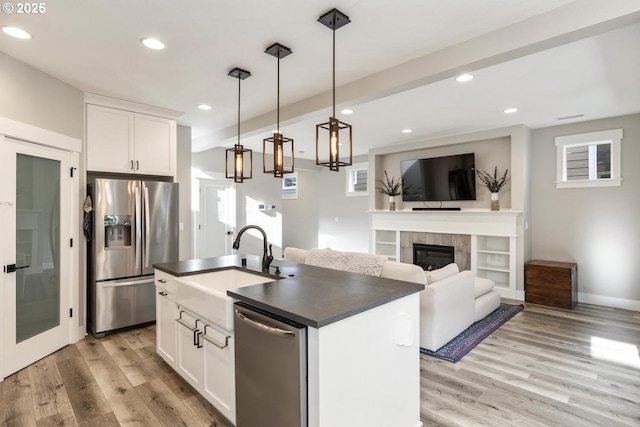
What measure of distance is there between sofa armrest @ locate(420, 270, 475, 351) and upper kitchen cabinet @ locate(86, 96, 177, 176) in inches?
137

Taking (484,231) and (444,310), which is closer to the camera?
(444,310)

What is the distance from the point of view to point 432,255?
20.2 ft

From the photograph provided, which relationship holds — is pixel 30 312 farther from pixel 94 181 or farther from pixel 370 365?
pixel 370 365

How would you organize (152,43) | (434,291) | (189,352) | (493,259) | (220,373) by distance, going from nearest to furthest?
(220,373), (189,352), (152,43), (434,291), (493,259)

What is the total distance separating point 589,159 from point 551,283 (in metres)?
1.95

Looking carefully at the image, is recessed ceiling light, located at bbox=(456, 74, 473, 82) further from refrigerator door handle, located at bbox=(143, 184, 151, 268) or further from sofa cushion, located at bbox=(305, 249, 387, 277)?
refrigerator door handle, located at bbox=(143, 184, 151, 268)

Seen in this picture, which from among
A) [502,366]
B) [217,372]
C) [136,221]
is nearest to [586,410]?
[502,366]

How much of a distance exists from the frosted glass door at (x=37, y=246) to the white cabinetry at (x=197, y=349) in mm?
1216

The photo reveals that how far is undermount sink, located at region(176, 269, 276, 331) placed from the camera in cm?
196

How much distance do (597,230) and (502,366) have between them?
3.24 meters

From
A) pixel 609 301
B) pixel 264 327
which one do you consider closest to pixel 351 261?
pixel 264 327

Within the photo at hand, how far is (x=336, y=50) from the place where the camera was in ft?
8.66

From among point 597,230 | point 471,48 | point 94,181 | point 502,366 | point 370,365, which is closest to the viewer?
point 370,365

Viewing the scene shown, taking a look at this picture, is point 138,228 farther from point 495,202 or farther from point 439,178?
point 495,202
